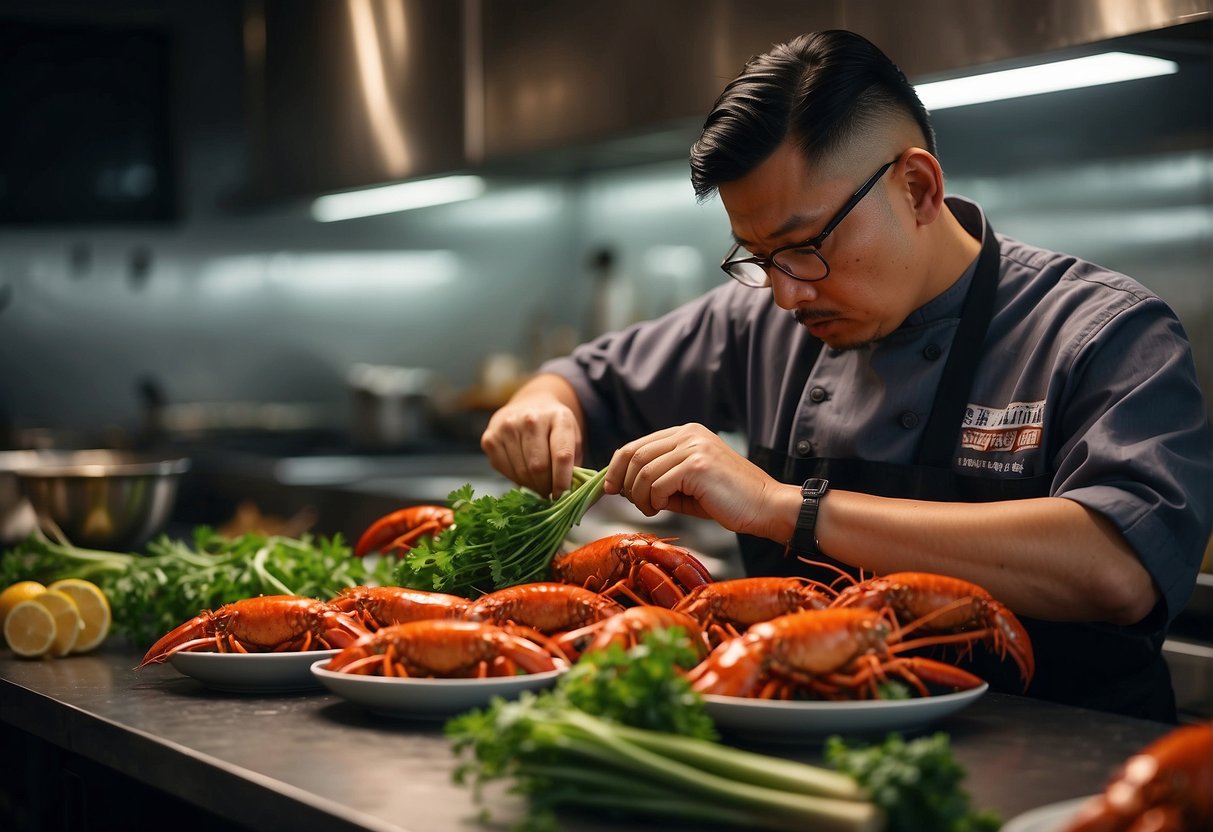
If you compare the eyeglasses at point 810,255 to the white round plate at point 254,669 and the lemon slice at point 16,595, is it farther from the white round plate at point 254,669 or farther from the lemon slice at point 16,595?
the lemon slice at point 16,595

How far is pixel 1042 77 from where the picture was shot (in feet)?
8.63

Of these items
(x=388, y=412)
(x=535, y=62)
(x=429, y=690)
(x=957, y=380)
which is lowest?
(x=388, y=412)

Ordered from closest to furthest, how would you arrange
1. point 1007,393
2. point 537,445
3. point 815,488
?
point 815,488
point 1007,393
point 537,445

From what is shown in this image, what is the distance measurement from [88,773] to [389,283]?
4041mm

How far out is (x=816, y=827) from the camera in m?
0.98

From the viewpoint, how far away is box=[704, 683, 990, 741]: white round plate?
1201 millimetres

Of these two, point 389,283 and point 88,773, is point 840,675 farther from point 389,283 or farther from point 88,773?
point 389,283

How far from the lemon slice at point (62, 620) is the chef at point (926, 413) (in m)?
0.69

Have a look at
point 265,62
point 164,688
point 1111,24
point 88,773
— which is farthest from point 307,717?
point 265,62

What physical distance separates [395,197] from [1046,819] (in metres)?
4.29

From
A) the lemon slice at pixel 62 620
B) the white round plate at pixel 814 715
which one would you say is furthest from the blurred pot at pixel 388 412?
the white round plate at pixel 814 715

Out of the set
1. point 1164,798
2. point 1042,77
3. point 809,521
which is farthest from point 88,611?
point 1042,77

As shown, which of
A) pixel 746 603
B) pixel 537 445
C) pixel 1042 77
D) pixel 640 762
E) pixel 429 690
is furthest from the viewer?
pixel 1042 77

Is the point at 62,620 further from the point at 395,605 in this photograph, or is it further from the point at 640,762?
the point at 640,762
